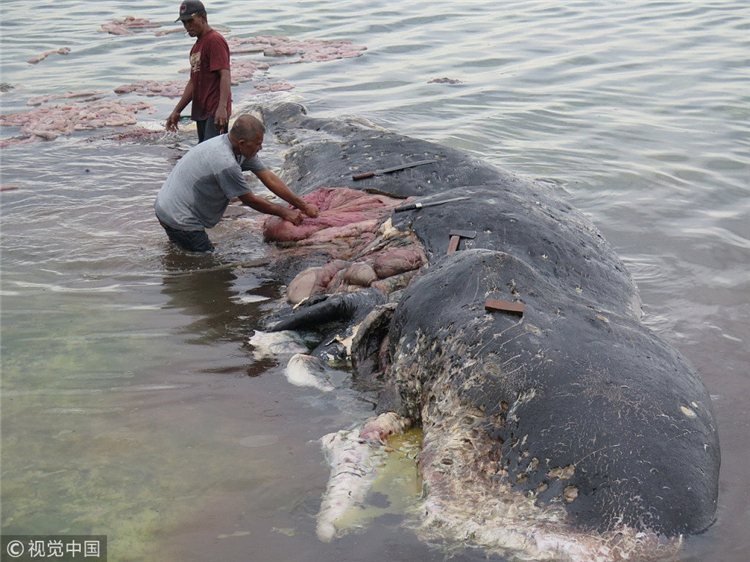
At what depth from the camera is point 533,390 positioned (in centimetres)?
369

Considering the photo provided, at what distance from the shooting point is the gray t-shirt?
23.0 feet

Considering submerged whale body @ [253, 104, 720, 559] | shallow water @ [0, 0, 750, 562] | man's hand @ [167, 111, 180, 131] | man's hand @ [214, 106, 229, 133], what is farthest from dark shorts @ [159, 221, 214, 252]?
man's hand @ [167, 111, 180, 131]

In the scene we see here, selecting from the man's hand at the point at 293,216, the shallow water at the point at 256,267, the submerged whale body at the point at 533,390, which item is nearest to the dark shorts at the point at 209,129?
the shallow water at the point at 256,267

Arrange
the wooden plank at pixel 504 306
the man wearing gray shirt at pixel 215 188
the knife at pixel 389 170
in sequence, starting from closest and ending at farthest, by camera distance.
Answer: the wooden plank at pixel 504 306, the man wearing gray shirt at pixel 215 188, the knife at pixel 389 170

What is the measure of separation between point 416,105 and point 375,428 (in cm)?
967

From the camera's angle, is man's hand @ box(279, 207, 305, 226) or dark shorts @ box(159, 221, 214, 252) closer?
man's hand @ box(279, 207, 305, 226)

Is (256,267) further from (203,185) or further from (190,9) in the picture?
(190,9)

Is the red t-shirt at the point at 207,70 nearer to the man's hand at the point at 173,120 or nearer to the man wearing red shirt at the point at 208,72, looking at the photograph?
the man wearing red shirt at the point at 208,72

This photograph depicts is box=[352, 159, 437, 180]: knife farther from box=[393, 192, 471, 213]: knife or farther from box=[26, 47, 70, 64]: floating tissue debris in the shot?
box=[26, 47, 70, 64]: floating tissue debris

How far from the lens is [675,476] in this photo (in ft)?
10.9

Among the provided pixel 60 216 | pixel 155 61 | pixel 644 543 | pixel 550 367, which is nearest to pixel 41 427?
pixel 550 367

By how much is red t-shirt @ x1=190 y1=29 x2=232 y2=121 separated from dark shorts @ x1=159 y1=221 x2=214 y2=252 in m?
2.47

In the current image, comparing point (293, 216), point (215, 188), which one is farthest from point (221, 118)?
point (293, 216)

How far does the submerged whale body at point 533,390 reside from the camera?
329 cm
